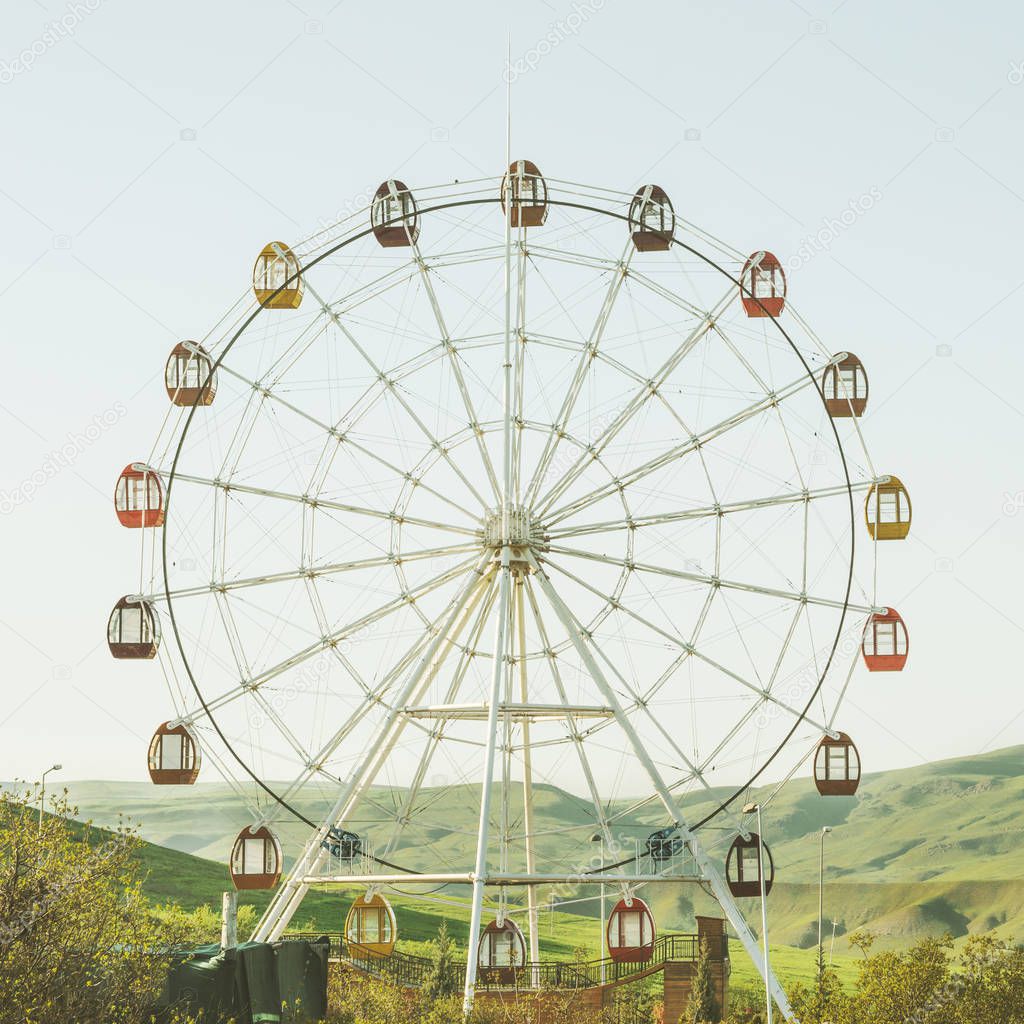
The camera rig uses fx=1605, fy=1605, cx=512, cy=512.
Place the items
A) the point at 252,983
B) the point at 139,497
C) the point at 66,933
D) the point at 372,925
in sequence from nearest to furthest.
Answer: the point at 66,933
the point at 252,983
the point at 372,925
the point at 139,497

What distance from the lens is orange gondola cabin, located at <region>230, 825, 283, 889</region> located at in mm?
35812

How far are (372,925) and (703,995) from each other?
1831 centimetres

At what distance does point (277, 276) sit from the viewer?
3944cm

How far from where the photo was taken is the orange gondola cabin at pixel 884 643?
3931 centimetres

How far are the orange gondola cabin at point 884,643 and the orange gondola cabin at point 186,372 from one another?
17269mm

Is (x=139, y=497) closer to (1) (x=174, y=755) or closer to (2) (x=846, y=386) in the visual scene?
(1) (x=174, y=755)

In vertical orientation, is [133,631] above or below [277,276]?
below

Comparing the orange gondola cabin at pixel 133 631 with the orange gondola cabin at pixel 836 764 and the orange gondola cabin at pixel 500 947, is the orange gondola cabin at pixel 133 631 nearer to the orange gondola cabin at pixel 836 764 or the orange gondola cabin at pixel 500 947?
the orange gondola cabin at pixel 500 947

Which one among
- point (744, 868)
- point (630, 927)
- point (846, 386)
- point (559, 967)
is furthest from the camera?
point (559, 967)

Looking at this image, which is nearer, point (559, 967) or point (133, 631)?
point (133, 631)

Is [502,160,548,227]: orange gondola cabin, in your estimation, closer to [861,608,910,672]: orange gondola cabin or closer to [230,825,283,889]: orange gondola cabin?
[861,608,910,672]: orange gondola cabin

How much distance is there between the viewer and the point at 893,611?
39594mm

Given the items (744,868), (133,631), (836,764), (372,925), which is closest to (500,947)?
(372,925)

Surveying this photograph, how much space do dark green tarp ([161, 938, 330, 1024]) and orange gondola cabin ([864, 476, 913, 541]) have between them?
1692cm
